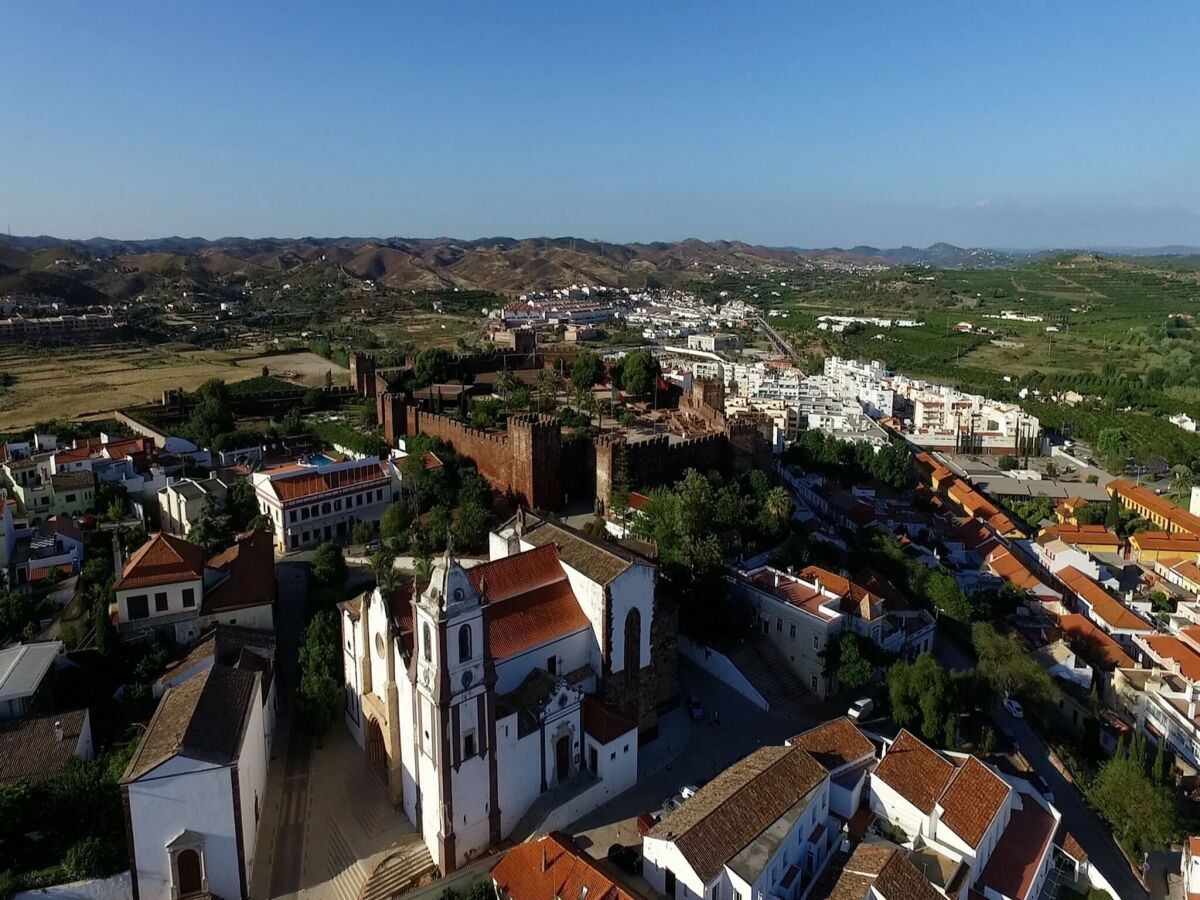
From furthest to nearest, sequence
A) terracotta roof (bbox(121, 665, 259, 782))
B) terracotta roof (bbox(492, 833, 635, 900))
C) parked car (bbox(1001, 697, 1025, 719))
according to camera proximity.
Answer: parked car (bbox(1001, 697, 1025, 719)) → terracotta roof (bbox(121, 665, 259, 782)) → terracotta roof (bbox(492, 833, 635, 900))

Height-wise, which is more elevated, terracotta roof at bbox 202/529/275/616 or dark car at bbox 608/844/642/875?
terracotta roof at bbox 202/529/275/616

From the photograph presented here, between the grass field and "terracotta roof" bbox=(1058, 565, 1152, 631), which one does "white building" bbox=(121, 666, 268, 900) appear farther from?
the grass field

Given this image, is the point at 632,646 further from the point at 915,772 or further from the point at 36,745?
the point at 36,745

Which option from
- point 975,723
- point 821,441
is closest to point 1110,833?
point 975,723

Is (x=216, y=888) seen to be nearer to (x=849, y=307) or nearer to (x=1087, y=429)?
(x=1087, y=429)

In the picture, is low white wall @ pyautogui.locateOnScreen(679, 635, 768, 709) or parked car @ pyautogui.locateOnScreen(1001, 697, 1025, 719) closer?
low white wall @ pyautogui.locateOnScreen(679, 635, 768, 709)

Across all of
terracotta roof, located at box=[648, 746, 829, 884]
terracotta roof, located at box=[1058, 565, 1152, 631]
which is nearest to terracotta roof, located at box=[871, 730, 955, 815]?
terracotta roof, located at box=[648, 746, 829, 884]

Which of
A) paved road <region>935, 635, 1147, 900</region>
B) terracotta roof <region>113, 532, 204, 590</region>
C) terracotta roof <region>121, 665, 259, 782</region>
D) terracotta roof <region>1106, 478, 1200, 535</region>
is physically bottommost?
terracotta roof <region>1106, 478, 1200, 535</region>
